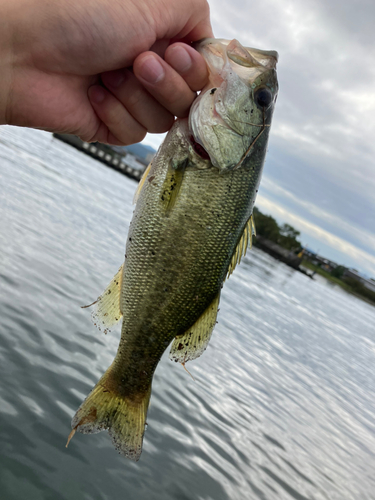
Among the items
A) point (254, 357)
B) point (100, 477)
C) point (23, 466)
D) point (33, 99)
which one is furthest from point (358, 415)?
point (33, 99)

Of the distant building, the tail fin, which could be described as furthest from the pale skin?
the distant building

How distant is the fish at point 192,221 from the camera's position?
270 centimetres

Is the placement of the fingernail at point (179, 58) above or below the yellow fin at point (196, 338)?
above

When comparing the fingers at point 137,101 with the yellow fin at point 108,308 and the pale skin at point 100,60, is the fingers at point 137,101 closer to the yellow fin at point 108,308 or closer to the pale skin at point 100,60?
the pale skin at point 100,60

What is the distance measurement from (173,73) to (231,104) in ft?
1.44

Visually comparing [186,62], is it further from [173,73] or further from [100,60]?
[100,60]

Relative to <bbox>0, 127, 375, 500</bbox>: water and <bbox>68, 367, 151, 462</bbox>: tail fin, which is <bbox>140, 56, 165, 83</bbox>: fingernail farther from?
<bbox>0, 127, 375, 500</bbox>: water

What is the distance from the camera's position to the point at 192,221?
Answer: 8.95 ft

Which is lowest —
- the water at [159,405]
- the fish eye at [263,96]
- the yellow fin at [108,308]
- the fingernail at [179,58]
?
the water at [159,405]

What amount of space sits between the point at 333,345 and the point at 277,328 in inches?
179

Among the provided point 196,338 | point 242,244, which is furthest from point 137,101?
point 196,338

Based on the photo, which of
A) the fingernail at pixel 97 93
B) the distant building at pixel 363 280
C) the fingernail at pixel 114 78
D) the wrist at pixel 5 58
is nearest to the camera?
the wrist at pixel 5 58

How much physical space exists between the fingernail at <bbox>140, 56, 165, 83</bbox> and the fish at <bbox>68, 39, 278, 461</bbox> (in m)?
0.32

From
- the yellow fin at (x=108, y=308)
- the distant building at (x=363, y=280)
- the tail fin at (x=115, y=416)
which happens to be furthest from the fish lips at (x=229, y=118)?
the distant building at (x=363, y=280)
